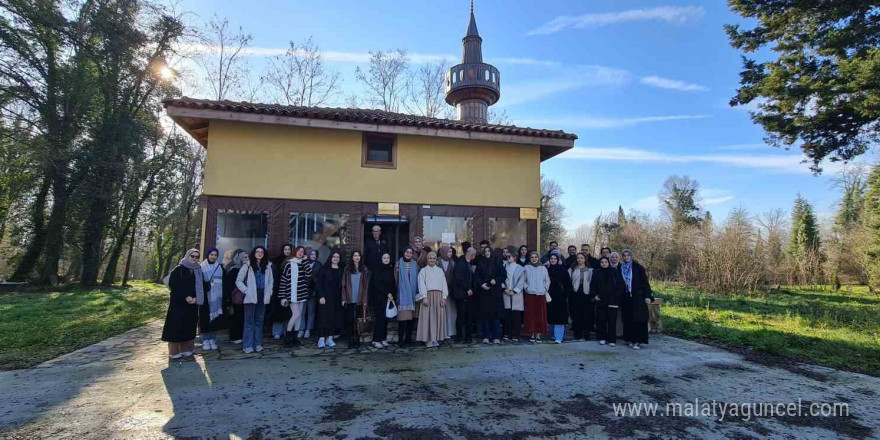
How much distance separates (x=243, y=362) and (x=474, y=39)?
13.6 meters

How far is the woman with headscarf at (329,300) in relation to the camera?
273 inches

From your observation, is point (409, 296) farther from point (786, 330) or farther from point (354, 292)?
point (786, 330)

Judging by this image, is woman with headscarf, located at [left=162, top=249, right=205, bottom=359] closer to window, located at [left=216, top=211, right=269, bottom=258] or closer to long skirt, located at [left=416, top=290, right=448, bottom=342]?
window, located at [left=216, top=211, right=269, bottom=258]

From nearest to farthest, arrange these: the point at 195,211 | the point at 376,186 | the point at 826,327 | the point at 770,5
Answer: the point at 376,186, the point at 826,327, the point at 770,5, the point at 195,211

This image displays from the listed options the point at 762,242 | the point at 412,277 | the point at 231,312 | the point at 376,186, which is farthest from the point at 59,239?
the point at 762,242

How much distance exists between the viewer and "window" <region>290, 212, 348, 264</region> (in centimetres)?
830

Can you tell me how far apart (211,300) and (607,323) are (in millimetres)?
7117

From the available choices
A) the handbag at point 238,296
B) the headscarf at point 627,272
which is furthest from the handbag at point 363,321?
the headscarf at point 627,272

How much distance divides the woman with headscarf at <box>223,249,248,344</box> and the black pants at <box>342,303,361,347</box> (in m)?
1.89

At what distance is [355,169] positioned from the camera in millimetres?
8680

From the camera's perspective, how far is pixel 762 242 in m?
16.2

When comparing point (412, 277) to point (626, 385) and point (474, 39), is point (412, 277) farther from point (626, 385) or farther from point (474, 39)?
point (474, 39)

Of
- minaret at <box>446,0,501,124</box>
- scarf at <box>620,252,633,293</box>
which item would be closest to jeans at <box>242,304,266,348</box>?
scarf at <box>620,252,633,293</box>

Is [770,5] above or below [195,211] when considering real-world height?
above
